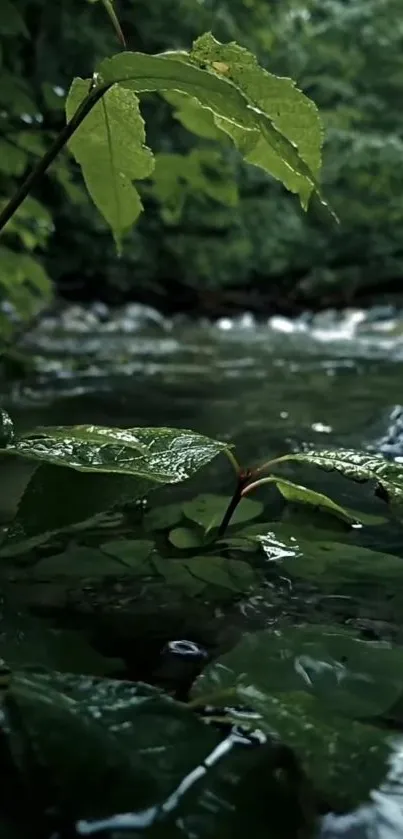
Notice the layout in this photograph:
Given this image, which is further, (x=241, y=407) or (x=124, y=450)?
(x=241, y=407)

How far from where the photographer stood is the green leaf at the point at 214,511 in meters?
0.85

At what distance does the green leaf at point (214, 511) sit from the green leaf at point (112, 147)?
0.29m

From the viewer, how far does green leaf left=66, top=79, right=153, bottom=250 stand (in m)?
0.66

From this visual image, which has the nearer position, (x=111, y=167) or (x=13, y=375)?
(x=111, y=167)

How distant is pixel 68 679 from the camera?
1.56 ft

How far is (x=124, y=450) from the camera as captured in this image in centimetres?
63

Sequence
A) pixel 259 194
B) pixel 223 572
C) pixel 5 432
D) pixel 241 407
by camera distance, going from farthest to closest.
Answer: pixel 259 194 → pixel 241 407 → pixel 223 572 → pixel 5 432

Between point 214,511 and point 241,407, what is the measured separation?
109 cm

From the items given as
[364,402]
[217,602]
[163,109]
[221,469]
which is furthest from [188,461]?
[163,109]

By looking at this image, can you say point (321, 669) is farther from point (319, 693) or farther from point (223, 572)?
point (223, 572)

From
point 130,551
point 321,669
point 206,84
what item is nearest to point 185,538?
point 130,551

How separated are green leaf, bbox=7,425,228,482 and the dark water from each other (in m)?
0.12

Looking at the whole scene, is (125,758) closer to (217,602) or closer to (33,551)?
(217,602)

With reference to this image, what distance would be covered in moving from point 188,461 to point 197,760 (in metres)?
0.24
